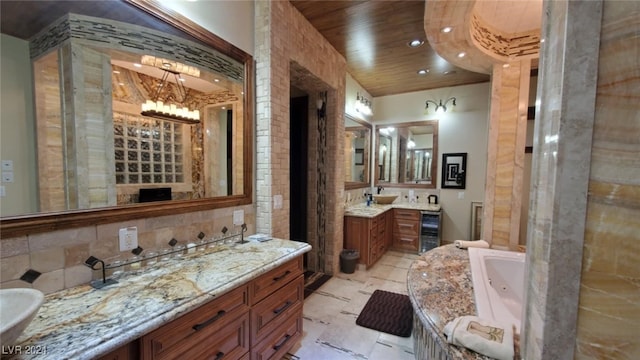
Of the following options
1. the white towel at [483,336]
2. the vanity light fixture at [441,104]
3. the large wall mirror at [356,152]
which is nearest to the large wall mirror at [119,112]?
the white towel at [483,336]

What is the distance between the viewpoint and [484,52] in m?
2.62

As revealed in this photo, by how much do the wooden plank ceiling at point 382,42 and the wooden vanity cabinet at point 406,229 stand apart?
2352 mm

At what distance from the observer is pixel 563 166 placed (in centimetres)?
64

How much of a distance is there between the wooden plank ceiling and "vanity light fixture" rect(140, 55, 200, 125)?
141 centimetres

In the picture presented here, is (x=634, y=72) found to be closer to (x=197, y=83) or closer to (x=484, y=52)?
(x=197, y=83)

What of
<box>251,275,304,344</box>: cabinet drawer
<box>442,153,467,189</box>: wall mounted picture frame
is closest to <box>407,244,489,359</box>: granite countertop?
<box>251,275,304,344</box>: cabinet drawer

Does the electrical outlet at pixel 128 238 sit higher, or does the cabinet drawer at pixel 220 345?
the electrical outlet at pixel 128 238

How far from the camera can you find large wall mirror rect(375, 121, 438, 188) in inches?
189

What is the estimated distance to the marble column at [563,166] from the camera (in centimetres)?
62

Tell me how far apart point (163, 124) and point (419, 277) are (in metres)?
2.21

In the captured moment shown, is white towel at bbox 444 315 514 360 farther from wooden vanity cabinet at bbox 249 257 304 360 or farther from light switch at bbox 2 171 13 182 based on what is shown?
light switch at bbox 2 171 13 182

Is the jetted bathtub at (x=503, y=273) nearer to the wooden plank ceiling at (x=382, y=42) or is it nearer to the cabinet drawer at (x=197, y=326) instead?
the cabinet drawer at (x=197, y=326)

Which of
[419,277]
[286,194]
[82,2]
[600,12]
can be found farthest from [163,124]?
[419,277]

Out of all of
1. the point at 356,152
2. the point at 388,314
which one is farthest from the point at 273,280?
the point at 356,152
